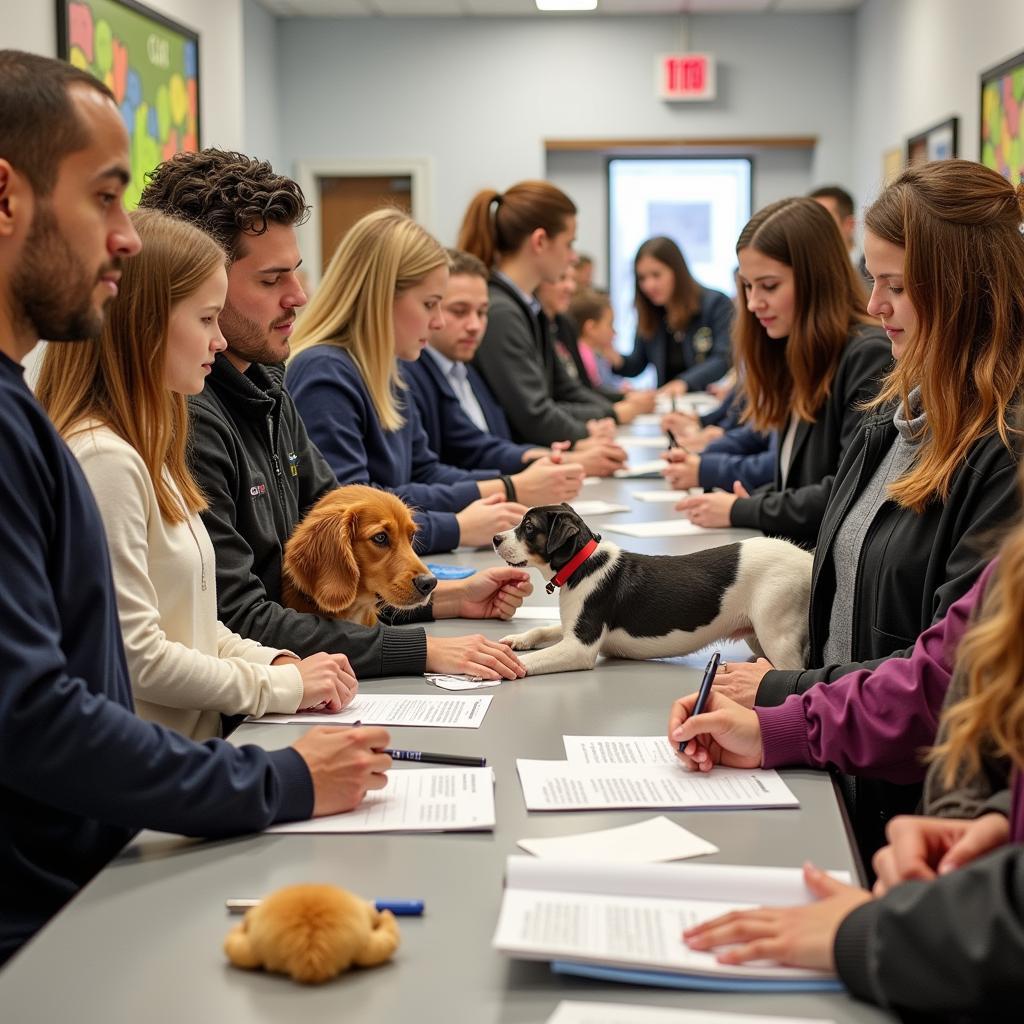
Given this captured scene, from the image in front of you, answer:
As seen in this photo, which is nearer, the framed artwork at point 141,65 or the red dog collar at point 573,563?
the red dog collar at point 573,563

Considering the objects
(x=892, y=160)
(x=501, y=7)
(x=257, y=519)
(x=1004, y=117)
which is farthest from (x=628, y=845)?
(x=501, y=7)

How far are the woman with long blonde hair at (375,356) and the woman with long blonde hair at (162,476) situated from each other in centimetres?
104

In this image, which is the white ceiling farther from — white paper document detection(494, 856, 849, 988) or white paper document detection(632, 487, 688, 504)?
white paper document detection(494, 856, 849, 988)

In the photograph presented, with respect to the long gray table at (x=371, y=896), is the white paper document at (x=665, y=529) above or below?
above

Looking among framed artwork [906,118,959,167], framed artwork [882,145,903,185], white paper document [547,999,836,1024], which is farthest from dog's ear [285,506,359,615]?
framed artwork [882,145,903,185]

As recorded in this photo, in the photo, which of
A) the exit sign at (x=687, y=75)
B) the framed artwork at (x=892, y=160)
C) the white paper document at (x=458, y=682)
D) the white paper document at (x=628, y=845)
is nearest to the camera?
the white paper document at (x=628, y=845)

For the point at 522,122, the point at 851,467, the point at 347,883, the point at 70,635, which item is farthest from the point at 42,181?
the point at 522,122

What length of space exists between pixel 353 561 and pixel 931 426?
3.22ft

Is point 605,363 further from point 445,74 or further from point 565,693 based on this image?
point 565,693

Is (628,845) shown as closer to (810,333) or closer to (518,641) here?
(518,641)

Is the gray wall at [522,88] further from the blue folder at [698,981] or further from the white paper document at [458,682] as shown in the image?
the blue folder at [698,981]

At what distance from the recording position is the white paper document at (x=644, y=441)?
5.46 m

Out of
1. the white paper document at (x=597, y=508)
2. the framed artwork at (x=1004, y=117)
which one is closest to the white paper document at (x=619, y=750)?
the white paper document at (x=597, y=508)

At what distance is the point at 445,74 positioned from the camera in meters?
10.7
